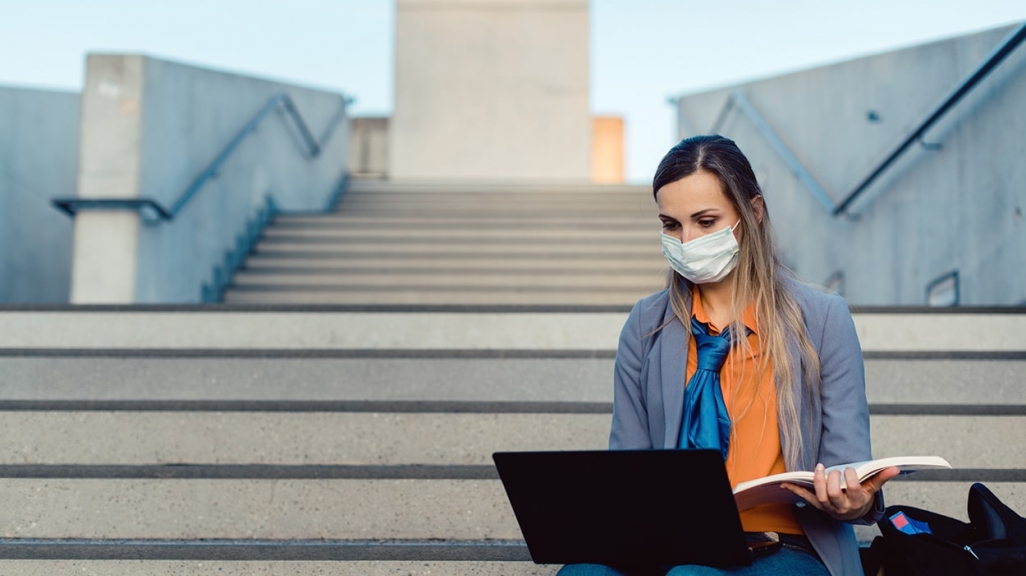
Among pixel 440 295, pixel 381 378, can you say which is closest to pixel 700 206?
pixel 381 378

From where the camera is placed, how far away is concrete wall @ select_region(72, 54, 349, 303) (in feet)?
16.1

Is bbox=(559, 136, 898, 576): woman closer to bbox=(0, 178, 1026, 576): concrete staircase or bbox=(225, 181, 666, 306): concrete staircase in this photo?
bbox=(0, 178, 1026, 576): concrete staircase

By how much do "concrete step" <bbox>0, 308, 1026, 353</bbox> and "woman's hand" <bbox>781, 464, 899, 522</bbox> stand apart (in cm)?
183

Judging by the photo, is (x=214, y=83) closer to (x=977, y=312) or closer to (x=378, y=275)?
(x=378, y=275)

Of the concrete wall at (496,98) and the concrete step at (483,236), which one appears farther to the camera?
the concrete wall at (496,98)

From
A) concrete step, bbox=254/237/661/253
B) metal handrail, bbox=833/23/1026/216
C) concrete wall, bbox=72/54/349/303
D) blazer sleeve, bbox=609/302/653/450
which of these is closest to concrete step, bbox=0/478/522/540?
blazer sleeve, bbox=609/302/653/450

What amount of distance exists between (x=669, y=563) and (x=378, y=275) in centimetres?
423

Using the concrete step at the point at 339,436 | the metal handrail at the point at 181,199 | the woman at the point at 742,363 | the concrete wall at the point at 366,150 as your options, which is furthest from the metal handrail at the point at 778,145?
the concrete wall at the point at 366,150

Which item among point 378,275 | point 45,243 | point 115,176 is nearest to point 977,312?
point 378,275

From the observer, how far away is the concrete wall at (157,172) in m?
4.91

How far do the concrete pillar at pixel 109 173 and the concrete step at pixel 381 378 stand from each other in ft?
5.29

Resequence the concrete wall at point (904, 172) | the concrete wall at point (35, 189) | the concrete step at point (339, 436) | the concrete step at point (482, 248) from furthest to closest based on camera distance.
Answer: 1. the concrete wall at point (35, 189)
2. the concrete step at point (482, 248)
3. the concrete wall at point (904, 172)
4. the concrete step at point (339, 436)

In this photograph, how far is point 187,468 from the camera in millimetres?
2750

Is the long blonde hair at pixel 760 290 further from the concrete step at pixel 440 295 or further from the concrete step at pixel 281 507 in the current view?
the concrete step at pixel 440 295
